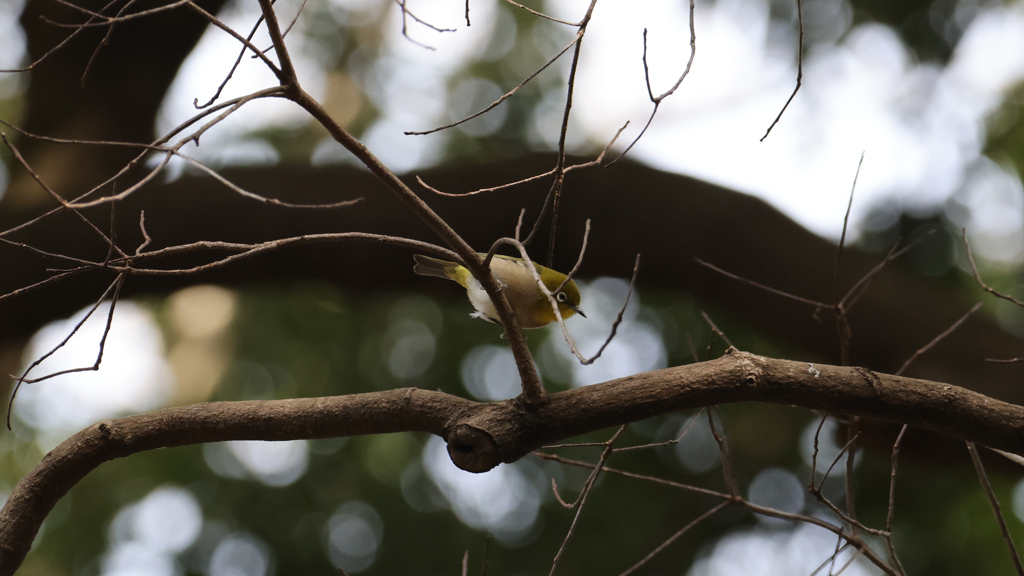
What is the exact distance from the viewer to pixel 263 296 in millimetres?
5559

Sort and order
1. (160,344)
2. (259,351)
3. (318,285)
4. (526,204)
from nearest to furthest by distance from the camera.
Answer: (526,204), (318,285), (259,351), (160,344)

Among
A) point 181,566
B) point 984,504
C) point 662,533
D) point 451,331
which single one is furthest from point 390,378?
point 984,504

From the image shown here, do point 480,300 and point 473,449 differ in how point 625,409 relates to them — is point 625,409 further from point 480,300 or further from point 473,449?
point 480,300

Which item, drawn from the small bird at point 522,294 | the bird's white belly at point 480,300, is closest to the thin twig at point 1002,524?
the small bird at point 522,294

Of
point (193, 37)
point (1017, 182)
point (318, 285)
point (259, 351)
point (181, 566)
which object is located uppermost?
point (193, 37)

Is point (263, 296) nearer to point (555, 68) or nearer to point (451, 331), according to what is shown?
point (451, 331)

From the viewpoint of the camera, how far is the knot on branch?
1.40m

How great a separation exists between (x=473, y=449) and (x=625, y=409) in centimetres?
33

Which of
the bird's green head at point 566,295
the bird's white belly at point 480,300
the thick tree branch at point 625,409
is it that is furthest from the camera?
the bird's green head at point 566,295

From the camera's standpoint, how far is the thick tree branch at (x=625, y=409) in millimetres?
1372

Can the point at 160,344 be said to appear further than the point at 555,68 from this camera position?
Yes

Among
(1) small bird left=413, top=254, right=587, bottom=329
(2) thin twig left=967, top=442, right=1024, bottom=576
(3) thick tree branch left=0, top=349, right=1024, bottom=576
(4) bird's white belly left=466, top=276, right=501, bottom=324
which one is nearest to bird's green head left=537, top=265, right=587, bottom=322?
(1) small bird left=413, top=254, right=587, bottom=329

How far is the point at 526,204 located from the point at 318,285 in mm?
1287

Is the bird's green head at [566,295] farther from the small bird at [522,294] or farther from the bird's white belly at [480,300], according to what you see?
the bird's white belly at [480,300]
